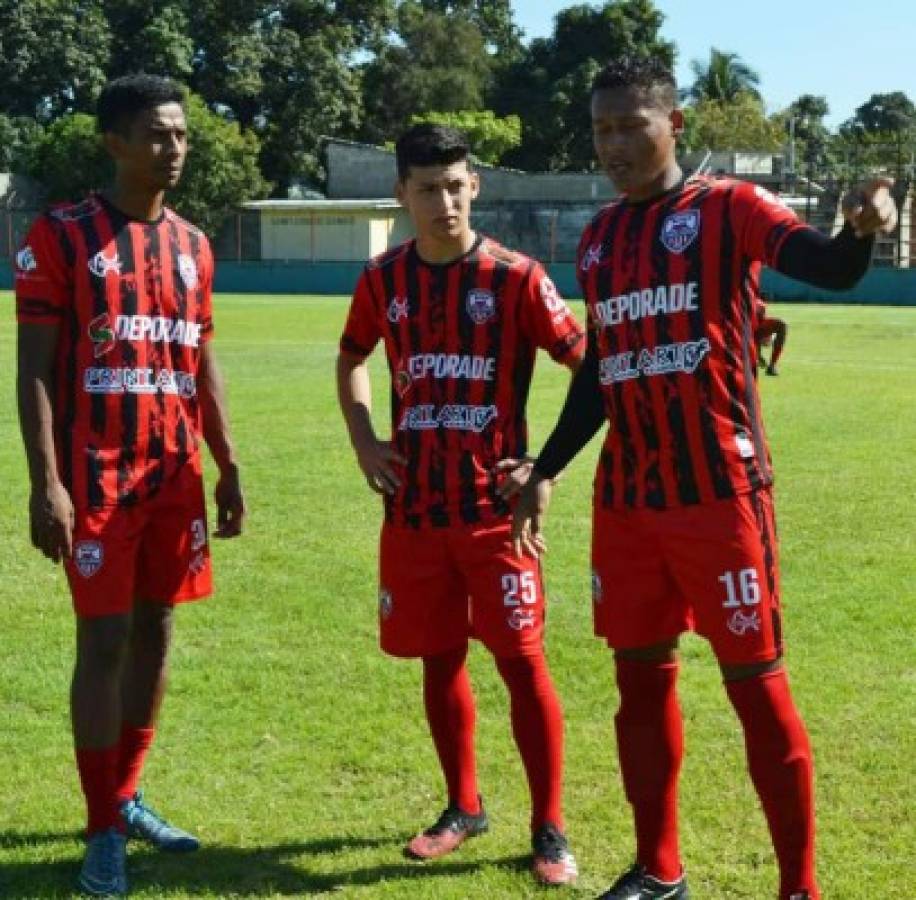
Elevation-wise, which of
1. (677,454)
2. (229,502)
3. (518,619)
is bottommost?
(518,619)

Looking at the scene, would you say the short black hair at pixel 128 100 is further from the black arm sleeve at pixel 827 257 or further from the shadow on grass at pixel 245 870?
the shadow on grass at pixel 245 870

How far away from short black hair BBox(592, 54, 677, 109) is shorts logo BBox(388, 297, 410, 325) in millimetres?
947

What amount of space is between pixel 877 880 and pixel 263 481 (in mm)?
7244

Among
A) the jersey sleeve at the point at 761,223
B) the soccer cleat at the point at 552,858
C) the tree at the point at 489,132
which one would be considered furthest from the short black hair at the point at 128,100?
the tree at the point at 489,132

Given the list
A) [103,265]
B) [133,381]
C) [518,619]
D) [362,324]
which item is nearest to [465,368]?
[362,324]

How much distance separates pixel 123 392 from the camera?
4309 mm

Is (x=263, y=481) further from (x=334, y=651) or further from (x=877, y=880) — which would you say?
(x=877, y=880)

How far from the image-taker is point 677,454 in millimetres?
3783

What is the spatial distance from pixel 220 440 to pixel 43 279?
90 centimetres

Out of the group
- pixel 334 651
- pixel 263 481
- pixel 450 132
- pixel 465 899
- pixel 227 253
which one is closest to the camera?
pixel 465 899

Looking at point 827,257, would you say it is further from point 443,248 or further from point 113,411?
point 113,411

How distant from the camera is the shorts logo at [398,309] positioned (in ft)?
14.6

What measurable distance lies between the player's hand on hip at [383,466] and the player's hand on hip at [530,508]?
414 millimetres

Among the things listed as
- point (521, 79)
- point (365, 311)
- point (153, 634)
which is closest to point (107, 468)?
point (153, 634)
